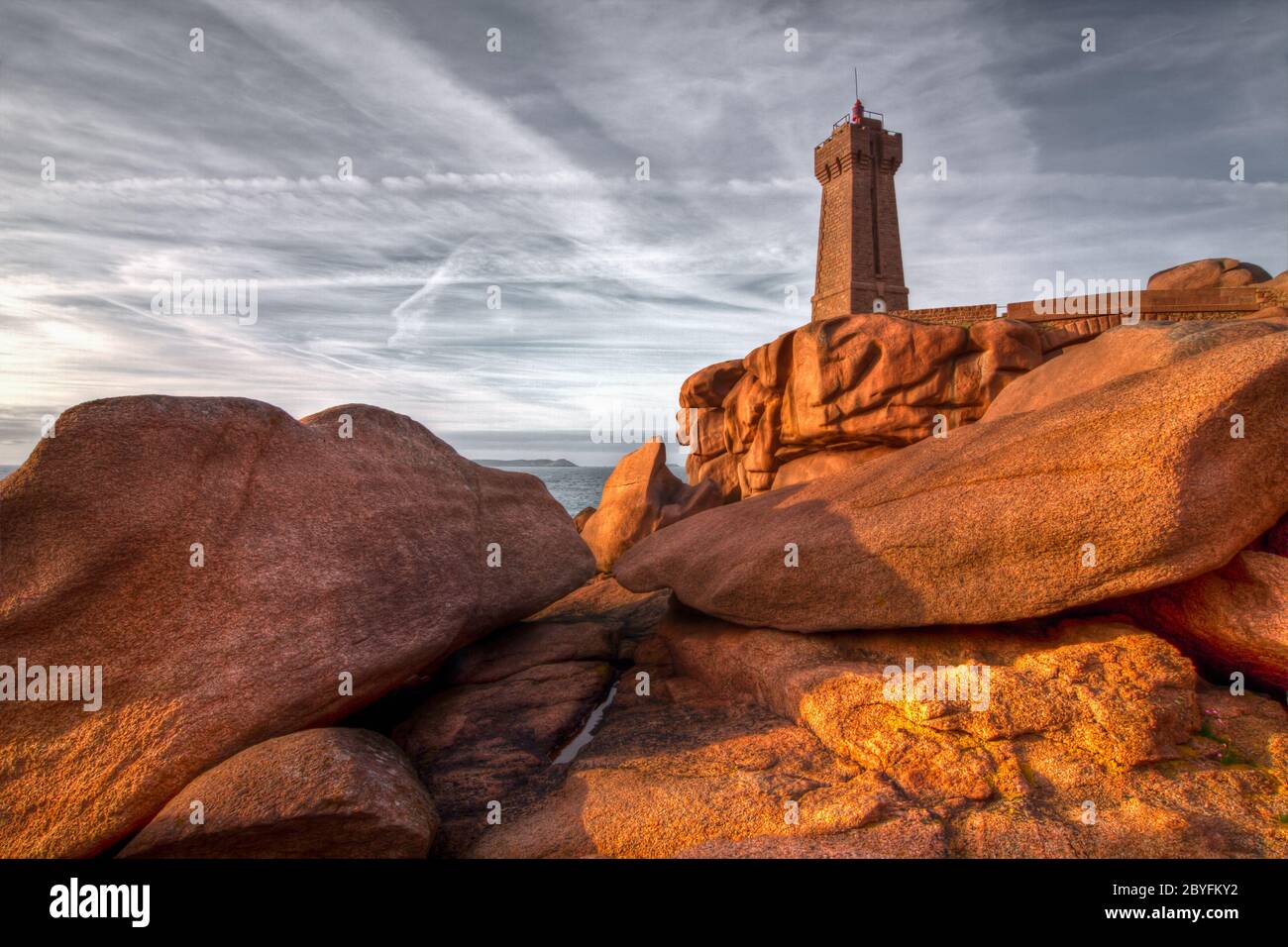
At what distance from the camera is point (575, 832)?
219 inches

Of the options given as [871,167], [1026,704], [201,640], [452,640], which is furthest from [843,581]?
[871,167]

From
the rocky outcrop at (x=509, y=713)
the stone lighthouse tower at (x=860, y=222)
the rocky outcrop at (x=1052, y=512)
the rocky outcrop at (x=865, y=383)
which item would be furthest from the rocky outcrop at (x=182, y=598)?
the stone lighthouse tower at (x=860, y=222)

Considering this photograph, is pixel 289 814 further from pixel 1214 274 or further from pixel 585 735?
pixel 1214 274

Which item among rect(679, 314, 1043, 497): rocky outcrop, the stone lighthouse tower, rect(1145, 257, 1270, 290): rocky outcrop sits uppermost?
the stone lighthouse tower

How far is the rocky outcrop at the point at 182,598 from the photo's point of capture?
5.75 m

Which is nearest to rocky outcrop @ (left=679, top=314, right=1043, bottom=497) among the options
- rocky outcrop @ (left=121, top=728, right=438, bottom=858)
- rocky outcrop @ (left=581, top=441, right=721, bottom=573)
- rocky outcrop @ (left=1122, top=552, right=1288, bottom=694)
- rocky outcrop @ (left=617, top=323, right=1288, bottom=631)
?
rocky outcrop @ (left=581, top=441, right=721, bottom=573)

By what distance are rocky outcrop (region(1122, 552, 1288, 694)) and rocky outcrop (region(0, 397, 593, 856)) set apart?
7665 millimetres

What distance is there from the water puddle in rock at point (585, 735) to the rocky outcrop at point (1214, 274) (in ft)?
76.9

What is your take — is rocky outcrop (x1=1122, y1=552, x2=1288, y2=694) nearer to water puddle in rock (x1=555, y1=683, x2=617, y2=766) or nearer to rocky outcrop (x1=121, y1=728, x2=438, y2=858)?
water puddle in rock (x1=555, y1=683, x2=617, y2=766)

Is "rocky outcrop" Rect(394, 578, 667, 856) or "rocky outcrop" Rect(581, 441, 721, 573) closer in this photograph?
"rocky outcrop" Rect(394, 578, 667, 856)

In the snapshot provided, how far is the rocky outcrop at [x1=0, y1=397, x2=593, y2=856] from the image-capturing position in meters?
5.75

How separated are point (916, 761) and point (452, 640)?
5.10 metres

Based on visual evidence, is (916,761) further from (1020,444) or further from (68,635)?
(68,635)
